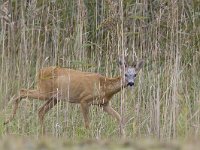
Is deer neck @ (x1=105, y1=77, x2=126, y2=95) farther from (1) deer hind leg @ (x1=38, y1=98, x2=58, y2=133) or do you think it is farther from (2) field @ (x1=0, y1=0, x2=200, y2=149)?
(1) deer hind leg @ (x1=38, y1=98, x2=58, y2=133)

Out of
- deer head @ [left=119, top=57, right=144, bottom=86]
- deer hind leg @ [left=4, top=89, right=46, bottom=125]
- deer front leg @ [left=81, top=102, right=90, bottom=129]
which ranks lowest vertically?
deer front leg @ [left=81, top=102, right=90, bottom=129]

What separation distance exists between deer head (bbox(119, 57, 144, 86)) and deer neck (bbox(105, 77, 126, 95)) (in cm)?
14

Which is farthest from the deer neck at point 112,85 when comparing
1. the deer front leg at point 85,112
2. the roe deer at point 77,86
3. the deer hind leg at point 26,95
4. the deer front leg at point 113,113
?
the deer hind leg at point 26,95

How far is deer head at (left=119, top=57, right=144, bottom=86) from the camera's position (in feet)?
26.6

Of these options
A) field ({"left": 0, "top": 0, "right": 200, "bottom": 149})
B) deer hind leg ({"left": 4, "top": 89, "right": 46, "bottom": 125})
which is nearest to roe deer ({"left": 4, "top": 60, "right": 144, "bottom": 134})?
deer hind leg ({"left": 4, "top": 89, "right": 46, "bottom": 125})

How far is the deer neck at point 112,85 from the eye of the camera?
28.1 feet

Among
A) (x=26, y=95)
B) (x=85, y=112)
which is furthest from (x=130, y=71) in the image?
(x=26, y=95)

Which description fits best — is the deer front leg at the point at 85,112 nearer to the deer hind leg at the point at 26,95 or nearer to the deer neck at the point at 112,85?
the deer neck at the point at 112,85

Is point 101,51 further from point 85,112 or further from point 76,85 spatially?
point 85,112

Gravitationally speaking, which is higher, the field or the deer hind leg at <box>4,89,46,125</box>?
the field

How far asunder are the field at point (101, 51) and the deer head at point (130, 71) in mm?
79

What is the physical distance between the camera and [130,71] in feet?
27.3

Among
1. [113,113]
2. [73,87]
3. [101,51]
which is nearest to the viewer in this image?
[113,113]

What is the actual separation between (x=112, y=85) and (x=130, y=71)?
0.37m
